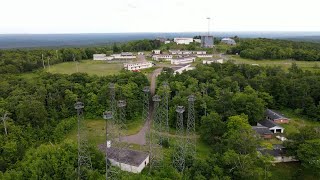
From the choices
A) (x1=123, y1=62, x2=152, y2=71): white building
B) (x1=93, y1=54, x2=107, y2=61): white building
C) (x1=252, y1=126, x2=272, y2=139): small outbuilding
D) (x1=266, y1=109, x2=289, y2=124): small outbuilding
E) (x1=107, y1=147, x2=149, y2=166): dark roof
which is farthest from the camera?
(x1=93, y1=54, x2=107, y2=61): white building

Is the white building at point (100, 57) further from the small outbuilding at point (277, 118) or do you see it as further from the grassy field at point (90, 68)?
the small outbuilding at point (277, 118)

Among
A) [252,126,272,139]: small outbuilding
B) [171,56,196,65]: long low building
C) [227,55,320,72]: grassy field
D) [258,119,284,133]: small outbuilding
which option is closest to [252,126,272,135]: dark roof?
[252,126,272,139]: small outbuilding

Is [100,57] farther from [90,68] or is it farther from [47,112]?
A: [47,112]

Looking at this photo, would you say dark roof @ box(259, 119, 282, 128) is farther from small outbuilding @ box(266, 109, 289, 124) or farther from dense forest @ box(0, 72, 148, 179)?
dense forest @ box(0, 72, 148, 179)

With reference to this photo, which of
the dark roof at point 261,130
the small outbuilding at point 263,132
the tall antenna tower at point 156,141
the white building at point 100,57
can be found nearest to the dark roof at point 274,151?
the small outbuilding at point 263,132

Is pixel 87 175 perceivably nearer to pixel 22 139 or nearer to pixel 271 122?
pixel 22 139

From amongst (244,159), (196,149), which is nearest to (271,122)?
(196,149)
